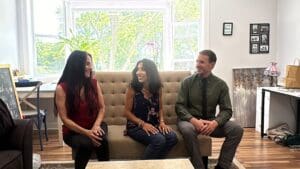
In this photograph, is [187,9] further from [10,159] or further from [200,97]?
[10,159]

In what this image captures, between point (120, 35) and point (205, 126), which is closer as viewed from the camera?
point (205, 126)

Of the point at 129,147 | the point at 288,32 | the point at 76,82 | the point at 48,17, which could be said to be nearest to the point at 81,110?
the point at 76,82

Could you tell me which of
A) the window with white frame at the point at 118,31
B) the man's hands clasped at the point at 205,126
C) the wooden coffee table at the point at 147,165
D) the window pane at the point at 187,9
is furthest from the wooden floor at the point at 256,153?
the window pane at the point at 187,9

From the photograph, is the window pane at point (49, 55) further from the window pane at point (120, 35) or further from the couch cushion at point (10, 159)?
the couch cushion at point (10, 159)

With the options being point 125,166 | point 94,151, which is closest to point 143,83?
point 94,151

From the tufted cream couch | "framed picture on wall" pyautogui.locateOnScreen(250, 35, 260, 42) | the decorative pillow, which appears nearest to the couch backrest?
the tufted cream couch

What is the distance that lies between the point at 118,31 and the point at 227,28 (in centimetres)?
173

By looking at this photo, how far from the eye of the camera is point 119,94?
3336 millimetres

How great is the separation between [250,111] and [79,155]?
3232mm

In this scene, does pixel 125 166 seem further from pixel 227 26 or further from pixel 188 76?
pixel 227 26

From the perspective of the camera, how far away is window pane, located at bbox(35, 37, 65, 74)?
5.16m

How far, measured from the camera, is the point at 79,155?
8.90 feet

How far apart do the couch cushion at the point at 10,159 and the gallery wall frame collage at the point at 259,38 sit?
12.8 ft

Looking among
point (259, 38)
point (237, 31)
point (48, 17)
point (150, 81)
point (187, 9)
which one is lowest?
point (150, 81)
